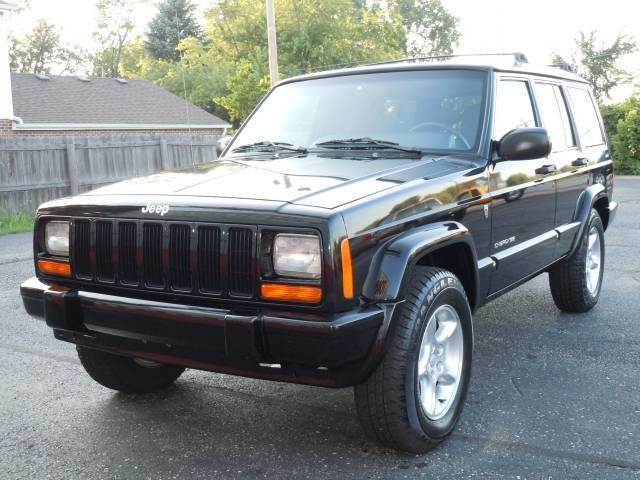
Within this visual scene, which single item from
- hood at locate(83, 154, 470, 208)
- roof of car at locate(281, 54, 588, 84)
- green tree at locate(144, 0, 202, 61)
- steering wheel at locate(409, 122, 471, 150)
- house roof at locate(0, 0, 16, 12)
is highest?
green tree at locate(144, 0, 202, 61)

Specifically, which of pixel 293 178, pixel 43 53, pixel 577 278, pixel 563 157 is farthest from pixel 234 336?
pixel 43 53

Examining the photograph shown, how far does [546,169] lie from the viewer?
471 centimetres

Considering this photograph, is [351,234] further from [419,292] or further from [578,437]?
[578,437]

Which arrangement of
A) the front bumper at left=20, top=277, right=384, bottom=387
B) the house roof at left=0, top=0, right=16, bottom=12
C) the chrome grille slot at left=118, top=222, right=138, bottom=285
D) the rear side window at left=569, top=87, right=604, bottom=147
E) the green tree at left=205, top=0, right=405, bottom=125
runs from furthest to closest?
the green tree at left=205, top=0, right=405, bottom=125
the house roof at left=0, top=0, right=16, bottom=12
the rear side window at left=569, top=87, right=604, bottom=147
the chrome grille slot at left=118, top=222, right=138, bottom=285
the front bumper at left=20, top=277, right=384, bottom=387

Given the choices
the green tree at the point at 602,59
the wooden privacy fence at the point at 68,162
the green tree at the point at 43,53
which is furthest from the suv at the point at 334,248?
the green tree at the point at 43,53

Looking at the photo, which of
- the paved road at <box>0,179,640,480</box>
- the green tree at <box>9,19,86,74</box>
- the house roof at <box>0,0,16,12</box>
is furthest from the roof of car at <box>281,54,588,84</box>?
the green tree at <box>9,19,86,74</box>

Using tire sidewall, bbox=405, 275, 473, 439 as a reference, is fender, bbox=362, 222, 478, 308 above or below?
above

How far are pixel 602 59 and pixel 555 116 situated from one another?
35258 mm

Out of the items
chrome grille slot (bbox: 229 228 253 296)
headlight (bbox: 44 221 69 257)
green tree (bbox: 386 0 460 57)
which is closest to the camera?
chrome grille slot (bbox: 229 228 253 296)

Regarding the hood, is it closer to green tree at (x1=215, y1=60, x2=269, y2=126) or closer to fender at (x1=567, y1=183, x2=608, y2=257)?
fender at (x1=567, y1=183, x2=608, y2=257)

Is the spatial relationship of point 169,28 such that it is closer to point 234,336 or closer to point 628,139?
point 628,139

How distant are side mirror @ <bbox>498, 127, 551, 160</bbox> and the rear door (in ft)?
3.39

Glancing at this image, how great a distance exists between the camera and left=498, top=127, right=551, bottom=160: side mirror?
3.86 m

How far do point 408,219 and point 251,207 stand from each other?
0.74 meters
